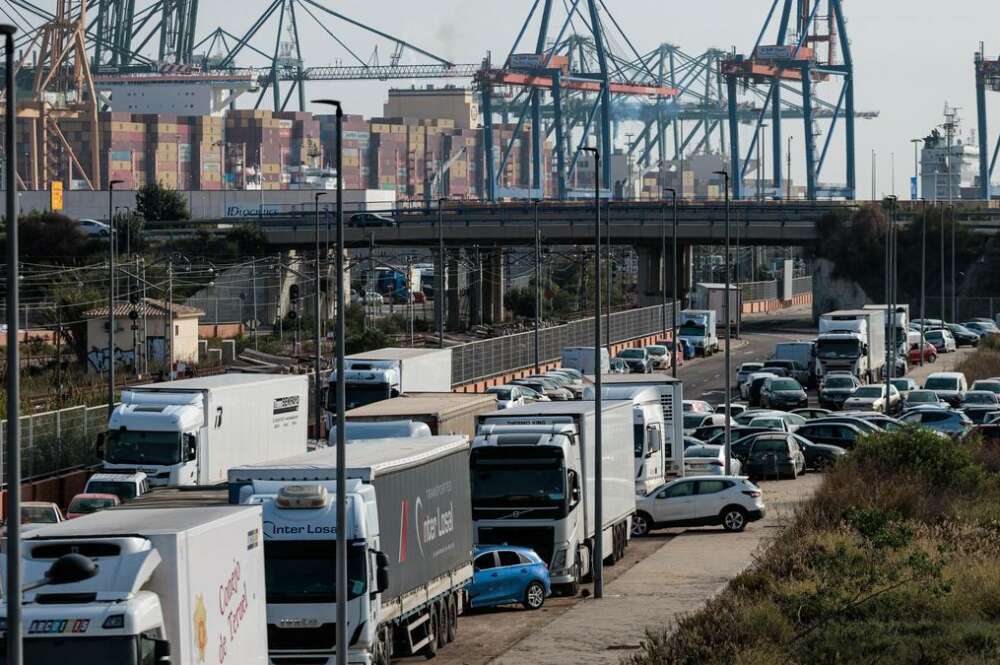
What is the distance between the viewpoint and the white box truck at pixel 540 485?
81.1 ft

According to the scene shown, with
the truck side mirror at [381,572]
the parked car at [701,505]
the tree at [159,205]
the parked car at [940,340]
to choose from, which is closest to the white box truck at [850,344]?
the parked car at [940,340]

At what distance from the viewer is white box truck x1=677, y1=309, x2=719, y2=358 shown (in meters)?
77.2

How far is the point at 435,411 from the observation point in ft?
94.5

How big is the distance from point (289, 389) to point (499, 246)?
69.2m

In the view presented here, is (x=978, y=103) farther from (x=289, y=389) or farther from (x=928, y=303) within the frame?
(x=289, y=389)

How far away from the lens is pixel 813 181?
144000 millimetres

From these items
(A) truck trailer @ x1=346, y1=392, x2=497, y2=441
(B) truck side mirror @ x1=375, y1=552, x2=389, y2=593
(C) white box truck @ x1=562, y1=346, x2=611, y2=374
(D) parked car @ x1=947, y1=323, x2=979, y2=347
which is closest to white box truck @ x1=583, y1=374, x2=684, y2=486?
(A) truck trailer @ x1=346, y1=392, x2=497, y2=441

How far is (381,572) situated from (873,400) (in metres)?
36.6

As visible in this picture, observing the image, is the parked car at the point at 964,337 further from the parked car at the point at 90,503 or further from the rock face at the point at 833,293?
the parked car at the point at 90,503

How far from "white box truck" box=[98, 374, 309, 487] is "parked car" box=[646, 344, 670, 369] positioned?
35.4 metres

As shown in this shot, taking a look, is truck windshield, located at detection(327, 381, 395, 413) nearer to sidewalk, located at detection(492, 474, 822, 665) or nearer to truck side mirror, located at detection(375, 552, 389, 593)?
sidewalk, located at detection(492, 474, 822, 665)

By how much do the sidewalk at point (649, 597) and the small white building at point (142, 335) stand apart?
32172mm

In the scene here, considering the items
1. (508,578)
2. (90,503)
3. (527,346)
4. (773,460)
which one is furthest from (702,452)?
(527,346)

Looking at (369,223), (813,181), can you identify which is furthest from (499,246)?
(813,181)
